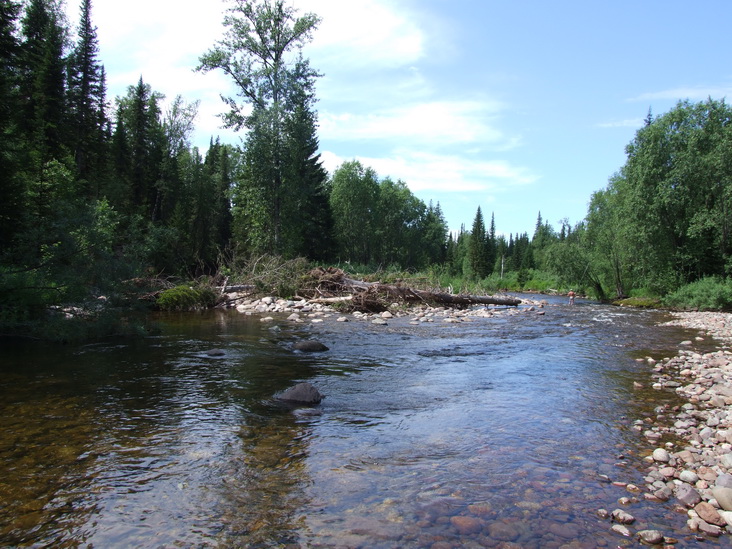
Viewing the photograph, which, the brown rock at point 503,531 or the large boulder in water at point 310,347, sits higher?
the large boulder in water at point 310,347

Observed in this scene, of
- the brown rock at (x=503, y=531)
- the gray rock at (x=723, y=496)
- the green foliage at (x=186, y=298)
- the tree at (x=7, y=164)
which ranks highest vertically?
the tree at (x=7, y=164)

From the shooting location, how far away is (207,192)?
50375 millimetres

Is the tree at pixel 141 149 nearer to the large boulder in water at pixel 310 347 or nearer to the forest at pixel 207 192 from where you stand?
the forest at pixel 207 192

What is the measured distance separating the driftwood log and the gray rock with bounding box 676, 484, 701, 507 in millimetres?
16923

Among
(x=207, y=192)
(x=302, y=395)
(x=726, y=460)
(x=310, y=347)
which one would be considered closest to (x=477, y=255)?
(x=207, y=192)

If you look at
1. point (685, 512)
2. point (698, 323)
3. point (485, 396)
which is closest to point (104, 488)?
point (685, 512)

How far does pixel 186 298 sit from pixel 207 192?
32.4m

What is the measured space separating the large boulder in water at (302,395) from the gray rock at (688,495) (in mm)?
4828

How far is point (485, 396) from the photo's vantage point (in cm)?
787

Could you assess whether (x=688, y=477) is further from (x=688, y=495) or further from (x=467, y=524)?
(x=467, y=524)

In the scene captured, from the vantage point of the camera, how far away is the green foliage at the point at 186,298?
20.6 meters

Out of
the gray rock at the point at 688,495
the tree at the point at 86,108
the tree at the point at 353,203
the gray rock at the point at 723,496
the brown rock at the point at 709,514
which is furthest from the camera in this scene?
the tree at the point at 353,203

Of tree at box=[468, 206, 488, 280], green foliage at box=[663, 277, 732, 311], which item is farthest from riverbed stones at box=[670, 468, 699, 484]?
tree at box=[468, 206, 488, 280]

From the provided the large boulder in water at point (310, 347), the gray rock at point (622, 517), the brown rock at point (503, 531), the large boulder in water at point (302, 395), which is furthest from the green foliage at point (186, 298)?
the gray rock at point (622, 517)
